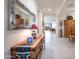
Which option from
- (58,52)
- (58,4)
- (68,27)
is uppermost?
(58,4)

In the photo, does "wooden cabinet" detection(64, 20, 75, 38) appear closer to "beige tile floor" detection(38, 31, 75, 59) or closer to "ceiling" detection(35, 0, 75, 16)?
"ceiling" detection(35, 0, 75, 16)

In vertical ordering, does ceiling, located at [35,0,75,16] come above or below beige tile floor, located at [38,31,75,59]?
above

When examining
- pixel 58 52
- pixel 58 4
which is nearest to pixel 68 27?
pixel 58 4

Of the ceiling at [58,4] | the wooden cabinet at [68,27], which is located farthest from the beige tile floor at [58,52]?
the wooden cabinet at [68,27]

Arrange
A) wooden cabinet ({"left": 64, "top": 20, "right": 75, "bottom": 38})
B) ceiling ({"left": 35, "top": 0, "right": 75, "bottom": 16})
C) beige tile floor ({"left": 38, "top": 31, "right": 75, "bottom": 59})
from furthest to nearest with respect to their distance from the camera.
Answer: wooden cabinet ({"left": 64, "top": 20, "right": 75, "bottom": 38}) < ceiling ({"left": 35, "top": 0, "right": 75, "bottom": 16}) < beige tile floor ({"left": 38, "top": 31, "right": 75, "bottom": 59})

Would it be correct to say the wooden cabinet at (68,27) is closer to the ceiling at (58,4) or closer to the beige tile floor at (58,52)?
the ceiling at (58,4)

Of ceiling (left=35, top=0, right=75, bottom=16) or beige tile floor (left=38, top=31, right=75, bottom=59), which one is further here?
ceiling (left=35, top=0, right=75, bottom=16)

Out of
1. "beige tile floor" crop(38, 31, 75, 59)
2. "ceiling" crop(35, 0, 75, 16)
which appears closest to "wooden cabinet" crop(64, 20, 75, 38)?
"ceiling" crop(35, 0, 75, 16)

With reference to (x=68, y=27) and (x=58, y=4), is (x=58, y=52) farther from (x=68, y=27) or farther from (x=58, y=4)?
(x=68, y=27)
